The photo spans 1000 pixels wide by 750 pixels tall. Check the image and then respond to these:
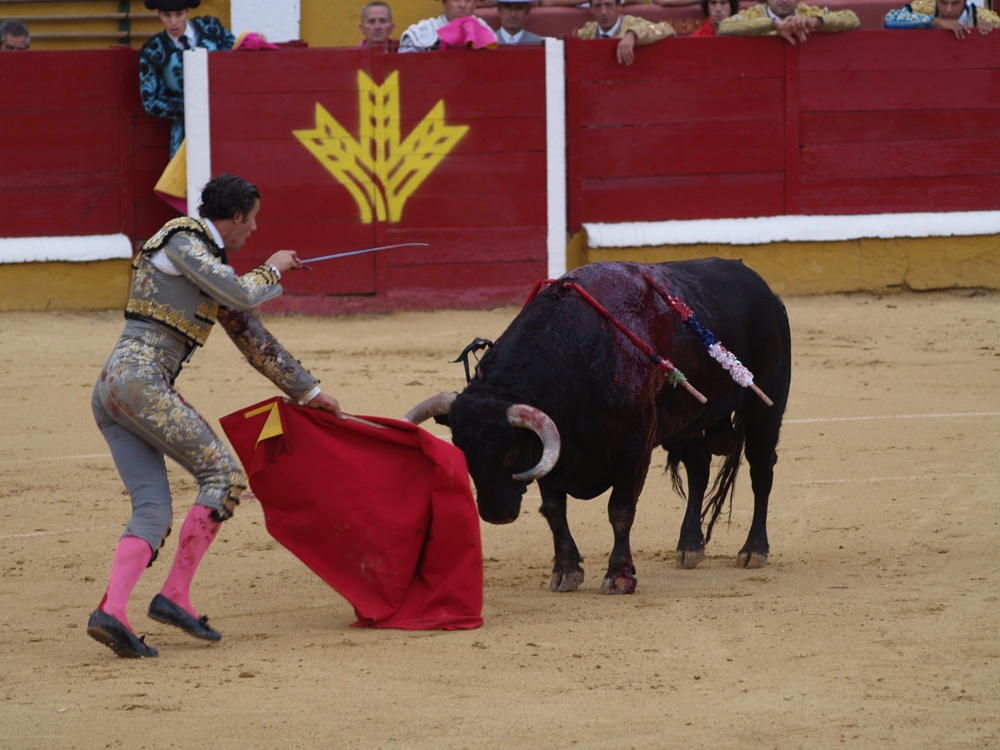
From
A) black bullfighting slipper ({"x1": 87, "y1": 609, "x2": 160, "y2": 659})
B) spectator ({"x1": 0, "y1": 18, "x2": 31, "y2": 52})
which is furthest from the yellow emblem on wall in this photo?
black bullfighting slipper ({"x1": 87, "y1": 609, "x2": 160, "y2": 659})

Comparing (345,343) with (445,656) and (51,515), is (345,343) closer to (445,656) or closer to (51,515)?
(51,515)

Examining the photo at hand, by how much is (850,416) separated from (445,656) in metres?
3.62

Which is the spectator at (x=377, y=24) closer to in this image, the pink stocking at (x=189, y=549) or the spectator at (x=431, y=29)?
the spectator at (x=431, y=29)

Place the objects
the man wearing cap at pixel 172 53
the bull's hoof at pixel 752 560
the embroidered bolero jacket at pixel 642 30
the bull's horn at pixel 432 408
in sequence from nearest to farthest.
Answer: the bull's horn at pixel 432 408, the bull's hoof at pixel 752 560, the man wearing cap at pixel 172 53, the embroidered bolero jacket at pixel 642 30

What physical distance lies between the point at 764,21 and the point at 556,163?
4.95 ft

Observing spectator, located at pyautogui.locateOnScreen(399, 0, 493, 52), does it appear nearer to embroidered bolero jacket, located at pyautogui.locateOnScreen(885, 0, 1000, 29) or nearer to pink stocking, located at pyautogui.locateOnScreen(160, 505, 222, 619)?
embroidered bolero jacket, located at pyautogui.locateOnScreen(885, 0, 1000, 29)

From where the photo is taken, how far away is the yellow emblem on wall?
864 cm

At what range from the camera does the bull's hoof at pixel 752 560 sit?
4355mm

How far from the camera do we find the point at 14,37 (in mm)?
8594

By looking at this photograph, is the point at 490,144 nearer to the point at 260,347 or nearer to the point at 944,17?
the point at 944,17

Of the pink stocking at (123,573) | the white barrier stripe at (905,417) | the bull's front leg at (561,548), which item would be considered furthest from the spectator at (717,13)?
the pink stocking at (123,573)

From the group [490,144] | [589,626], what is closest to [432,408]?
[589,626]

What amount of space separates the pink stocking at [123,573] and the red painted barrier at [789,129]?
5955 mm

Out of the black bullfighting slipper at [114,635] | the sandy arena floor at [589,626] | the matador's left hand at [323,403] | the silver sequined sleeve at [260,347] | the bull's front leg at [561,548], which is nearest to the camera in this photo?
the sandy arena floor at [589,626]
